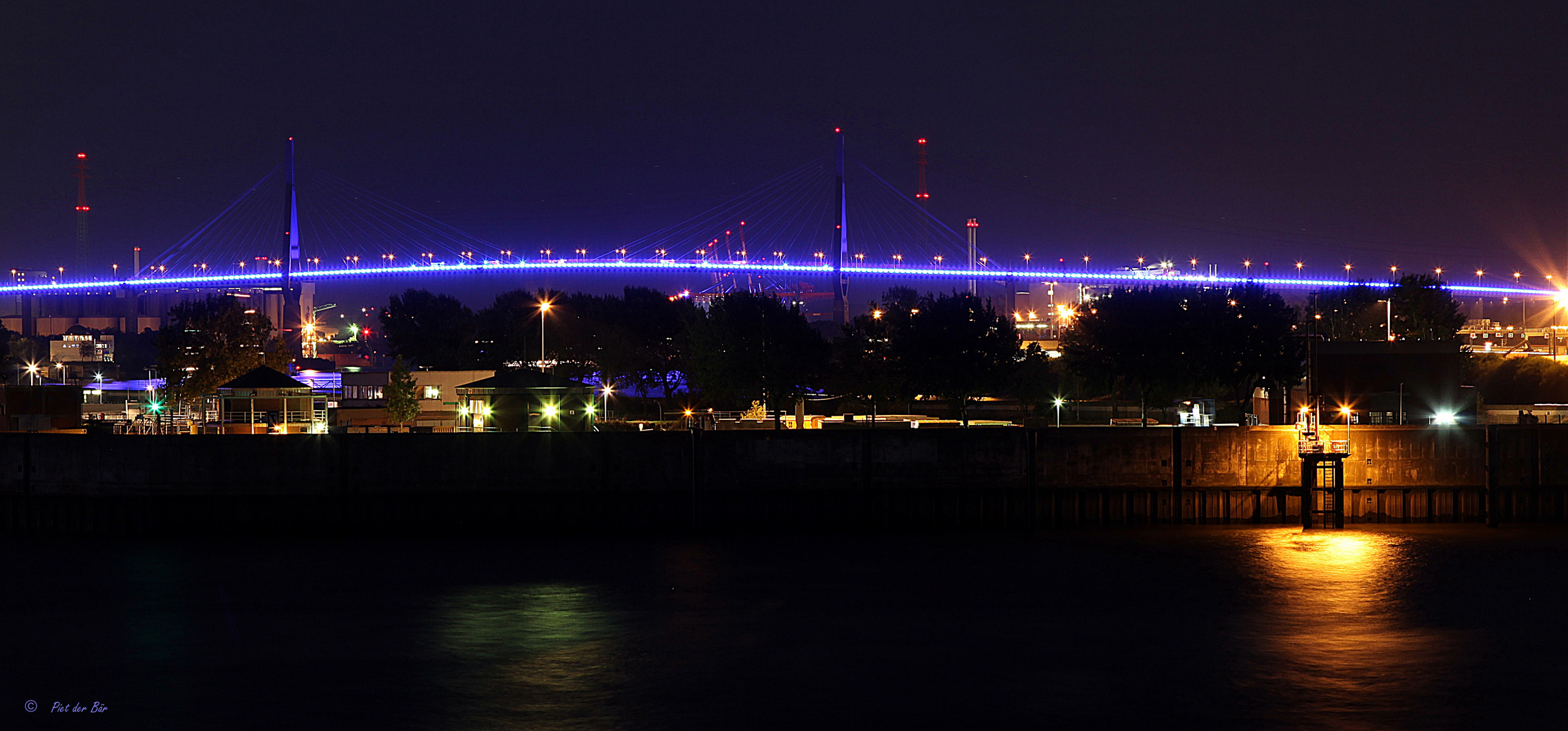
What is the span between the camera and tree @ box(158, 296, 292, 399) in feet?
185

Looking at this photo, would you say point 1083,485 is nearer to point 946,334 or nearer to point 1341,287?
point 946,334

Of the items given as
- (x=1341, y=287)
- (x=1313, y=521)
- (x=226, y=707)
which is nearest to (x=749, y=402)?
(x=1313, y=521)

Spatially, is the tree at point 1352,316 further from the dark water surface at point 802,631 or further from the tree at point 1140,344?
the dark water surface at point 802,631

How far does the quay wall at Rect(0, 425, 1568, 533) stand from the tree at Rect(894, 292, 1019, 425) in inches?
570

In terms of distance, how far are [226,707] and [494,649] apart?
4158 mm

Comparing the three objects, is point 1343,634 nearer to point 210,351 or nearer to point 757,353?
point 757,353

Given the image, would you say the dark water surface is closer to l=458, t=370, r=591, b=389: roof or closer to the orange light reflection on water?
the orange light reflection on water

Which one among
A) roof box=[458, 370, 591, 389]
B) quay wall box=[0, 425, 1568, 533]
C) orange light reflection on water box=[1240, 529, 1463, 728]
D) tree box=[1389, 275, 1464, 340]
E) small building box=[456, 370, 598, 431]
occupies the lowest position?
orange light reflection on water box=[1240, 529, 1463, 728]

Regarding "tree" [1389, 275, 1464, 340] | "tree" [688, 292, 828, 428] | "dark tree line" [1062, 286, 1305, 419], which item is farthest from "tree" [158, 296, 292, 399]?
"tree" [1389, 275, 1464, 340]

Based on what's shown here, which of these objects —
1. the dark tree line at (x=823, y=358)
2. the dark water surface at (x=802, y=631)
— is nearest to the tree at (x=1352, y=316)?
the dark tree line at (x=823, y=358)

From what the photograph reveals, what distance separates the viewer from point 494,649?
2048cm

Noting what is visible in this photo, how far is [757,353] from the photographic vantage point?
2010 inches

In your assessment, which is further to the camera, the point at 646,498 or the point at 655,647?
the point at 646,498

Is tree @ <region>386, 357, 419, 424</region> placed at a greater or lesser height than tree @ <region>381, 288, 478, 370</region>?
lesser
